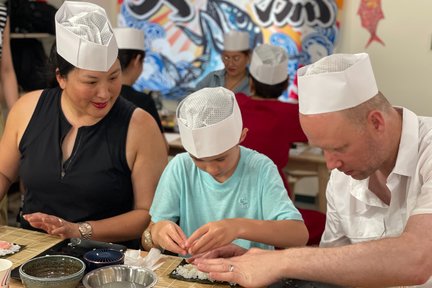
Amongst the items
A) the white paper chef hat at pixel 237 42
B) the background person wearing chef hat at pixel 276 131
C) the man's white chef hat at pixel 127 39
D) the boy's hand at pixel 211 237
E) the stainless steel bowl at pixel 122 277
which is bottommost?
the background person wearing chef hat at pixel 276 131

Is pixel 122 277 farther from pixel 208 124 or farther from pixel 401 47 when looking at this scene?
pixel 401 47

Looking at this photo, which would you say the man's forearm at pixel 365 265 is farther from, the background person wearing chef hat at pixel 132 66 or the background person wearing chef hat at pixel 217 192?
the background person wearing chef hat at pixel 132 66

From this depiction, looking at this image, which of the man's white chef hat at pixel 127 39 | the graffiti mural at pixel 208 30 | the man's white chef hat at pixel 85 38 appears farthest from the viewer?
the graffiti mural at pixel 208 30

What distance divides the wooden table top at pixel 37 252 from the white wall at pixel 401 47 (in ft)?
10.00

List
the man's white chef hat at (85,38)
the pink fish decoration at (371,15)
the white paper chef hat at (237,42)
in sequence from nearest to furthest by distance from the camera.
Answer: the man's white chef hat at (85,38), the white paper chef hat at (237,42), the pink fish decoration at (371,15)

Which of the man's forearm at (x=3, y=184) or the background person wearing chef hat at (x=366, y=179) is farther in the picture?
the man's forearm at (x=3, y=184)

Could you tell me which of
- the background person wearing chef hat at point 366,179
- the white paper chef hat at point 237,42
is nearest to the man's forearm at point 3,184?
the background person wearing chef hat at point 366,179

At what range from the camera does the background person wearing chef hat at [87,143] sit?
1.83 metres

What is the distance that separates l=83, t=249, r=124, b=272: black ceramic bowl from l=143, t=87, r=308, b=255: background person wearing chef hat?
16 centimetres

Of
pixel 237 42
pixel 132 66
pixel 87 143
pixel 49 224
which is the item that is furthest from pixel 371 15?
pixel 49 224

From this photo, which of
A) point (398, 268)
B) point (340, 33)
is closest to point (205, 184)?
point (398, 268)

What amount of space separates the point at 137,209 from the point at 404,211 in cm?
90

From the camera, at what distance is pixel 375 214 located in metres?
1.65

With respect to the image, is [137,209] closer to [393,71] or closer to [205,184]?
[205,184]
